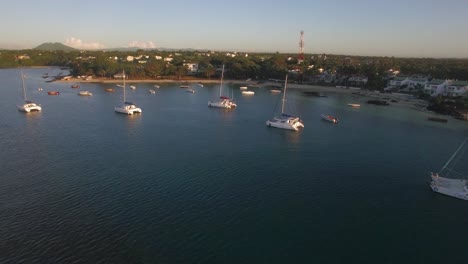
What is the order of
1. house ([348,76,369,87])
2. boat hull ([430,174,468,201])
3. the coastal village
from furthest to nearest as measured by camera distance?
house ([348,76,369,87]), the coastal village, boat hull ([430,174,468,201])

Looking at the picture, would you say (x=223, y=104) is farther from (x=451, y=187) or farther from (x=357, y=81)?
(x=357, y=81)

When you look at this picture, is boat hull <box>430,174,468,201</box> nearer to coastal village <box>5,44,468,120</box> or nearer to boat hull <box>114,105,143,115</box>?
boat hull <box>114,105,143,115</box>

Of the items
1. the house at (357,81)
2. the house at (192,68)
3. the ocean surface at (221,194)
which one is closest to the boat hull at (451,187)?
the ocean surface at (221,194)

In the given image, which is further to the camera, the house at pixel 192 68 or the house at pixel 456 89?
the house at pixel 192 68

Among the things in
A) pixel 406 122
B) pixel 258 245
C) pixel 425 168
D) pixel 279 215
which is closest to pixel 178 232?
pixel 258 245

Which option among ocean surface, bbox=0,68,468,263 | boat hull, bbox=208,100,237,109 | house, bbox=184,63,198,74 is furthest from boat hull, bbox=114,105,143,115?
house, bbox=184,63,198,74

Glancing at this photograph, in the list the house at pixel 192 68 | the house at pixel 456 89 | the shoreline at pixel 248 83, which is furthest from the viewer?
the house at pixel 192 68

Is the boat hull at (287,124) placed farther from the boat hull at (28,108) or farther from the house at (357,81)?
the house at (357,81)

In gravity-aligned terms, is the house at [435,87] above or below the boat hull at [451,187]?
above

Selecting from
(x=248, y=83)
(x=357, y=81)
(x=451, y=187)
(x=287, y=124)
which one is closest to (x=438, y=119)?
(x=287, y=124)
